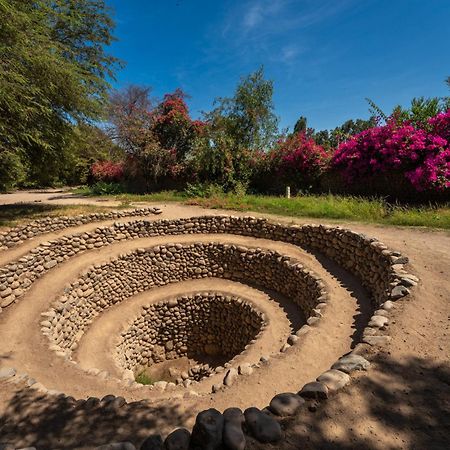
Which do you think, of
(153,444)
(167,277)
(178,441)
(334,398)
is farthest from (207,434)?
(167,277)

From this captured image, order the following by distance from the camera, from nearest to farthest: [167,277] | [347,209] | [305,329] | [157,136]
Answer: [305,329] < [167,277] < [347,209] < [157,136]

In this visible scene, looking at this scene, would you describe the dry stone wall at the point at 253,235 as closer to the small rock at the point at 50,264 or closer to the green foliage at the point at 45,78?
the small rock at the point at 50,264

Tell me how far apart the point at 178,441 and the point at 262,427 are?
0.77 m

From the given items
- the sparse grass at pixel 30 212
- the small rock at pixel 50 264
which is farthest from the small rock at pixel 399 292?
the sparse grass at pixel 30 212

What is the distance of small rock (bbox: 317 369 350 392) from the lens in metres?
3.29

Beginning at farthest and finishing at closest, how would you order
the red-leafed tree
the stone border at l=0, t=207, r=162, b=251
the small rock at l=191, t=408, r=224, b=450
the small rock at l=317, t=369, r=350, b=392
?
1. the red-leafed tree
2. the stone border at l=0, t=207, r=162, b=251
3. the small rock at l=317, t=369, r=350, b=392
4. the small rock at l=191, t=408, r=224, b=450

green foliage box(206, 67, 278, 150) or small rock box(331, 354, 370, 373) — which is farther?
green foliage box(206, 67, 278, 150)

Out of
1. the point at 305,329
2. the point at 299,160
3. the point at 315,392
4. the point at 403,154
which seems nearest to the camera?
the point at 315,392

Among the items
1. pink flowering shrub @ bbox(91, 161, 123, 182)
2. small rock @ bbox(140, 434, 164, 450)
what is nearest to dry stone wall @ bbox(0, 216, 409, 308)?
small rock @ bbox(140, 434, 164, 450)

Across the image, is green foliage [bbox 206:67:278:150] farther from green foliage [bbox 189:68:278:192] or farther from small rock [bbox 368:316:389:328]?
small rock [bbox 368:316:389:328]

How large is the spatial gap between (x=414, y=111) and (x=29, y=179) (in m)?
19.4

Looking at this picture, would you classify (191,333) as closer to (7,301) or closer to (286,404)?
(7,301)

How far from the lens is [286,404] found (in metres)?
3.02

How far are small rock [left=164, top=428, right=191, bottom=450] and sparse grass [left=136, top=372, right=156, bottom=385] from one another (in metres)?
7.07
